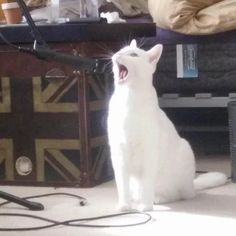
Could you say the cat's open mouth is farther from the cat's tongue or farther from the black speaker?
the black speaker

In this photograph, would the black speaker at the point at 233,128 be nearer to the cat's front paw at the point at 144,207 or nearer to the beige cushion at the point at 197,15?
the beige cushion at the point at 197,15

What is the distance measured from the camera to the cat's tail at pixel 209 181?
189cm

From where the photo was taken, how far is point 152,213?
1617mm

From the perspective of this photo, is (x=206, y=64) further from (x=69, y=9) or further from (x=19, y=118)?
(x=19, y=118)

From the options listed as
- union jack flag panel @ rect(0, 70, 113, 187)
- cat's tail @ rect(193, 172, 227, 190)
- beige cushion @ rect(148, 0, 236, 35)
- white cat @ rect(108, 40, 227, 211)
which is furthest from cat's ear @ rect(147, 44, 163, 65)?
beige cushion @ rect(148, 0, 236, 35)

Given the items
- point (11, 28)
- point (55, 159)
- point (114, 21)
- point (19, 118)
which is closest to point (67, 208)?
point (55, 159)

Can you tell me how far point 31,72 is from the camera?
201 cm

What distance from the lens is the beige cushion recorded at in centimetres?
217

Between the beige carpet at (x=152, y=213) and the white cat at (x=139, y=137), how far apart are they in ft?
0.24

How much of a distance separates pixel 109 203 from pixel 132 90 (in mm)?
345

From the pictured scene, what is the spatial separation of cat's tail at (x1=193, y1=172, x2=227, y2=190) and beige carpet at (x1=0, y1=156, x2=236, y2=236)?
0.02m

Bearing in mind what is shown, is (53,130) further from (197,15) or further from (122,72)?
(197,15)

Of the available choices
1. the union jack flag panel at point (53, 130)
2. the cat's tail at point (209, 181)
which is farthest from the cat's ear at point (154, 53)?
the cat's tail at point (209, 181)

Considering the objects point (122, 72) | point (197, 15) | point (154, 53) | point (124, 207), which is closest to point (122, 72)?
point (122, 72)
